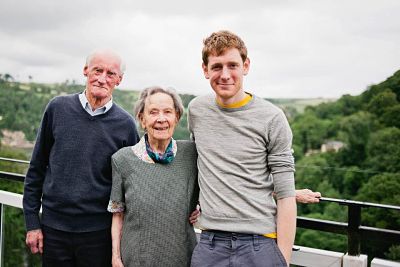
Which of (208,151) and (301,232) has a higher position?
(208,151)

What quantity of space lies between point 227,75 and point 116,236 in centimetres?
76

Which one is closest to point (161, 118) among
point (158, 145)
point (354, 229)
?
point (158, 145)

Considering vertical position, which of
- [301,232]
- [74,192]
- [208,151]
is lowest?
[301,232]

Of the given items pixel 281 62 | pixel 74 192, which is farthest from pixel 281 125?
pixel 281 62

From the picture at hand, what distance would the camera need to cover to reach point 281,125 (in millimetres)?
1423

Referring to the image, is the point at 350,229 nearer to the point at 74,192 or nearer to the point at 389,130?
the point at 74,192

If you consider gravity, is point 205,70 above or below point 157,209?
above

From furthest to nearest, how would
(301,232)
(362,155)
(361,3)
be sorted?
1. (361,3)
2. (362,155)
3. (301,232)

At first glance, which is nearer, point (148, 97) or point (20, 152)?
point (148, 97)

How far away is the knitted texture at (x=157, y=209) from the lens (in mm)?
1534

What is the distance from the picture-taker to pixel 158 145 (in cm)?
160

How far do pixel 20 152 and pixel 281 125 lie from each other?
32661 mm

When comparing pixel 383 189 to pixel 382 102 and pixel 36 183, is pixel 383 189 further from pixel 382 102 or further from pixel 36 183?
pixel 36 183

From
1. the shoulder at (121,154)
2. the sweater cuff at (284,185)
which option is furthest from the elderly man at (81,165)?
the sweater cuff at (284,185)
